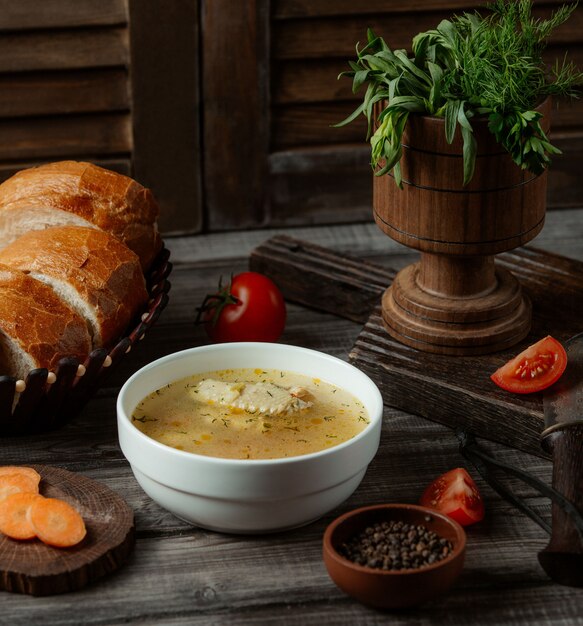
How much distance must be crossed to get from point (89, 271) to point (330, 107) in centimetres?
100

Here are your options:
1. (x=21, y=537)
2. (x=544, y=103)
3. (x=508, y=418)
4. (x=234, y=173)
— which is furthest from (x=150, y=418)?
(x=234, y=173)

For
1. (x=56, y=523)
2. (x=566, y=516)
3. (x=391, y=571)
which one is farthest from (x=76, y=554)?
(x=566, y=516)

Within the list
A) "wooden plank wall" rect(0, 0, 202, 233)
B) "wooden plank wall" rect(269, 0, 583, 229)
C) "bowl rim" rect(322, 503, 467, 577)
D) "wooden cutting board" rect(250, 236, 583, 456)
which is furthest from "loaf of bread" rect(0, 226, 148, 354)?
"wooden plank wall" rect(269, 0, 583, 229)

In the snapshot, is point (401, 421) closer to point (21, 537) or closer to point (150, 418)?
point (150, 418)

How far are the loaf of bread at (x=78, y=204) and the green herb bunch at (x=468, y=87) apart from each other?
1.52ft

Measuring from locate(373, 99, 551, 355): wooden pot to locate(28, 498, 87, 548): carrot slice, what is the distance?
2.29 ft

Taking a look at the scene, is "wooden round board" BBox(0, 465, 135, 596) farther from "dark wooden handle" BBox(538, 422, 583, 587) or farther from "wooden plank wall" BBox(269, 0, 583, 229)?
"wooden plank wall" BBox(269, 0, 583, 229)

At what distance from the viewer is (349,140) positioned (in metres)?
2.61

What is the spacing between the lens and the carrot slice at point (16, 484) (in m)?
1.53

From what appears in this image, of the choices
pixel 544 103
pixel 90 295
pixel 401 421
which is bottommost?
pixel 401 421

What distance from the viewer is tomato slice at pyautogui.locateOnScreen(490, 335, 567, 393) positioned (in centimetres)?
174

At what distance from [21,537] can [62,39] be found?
1334mm

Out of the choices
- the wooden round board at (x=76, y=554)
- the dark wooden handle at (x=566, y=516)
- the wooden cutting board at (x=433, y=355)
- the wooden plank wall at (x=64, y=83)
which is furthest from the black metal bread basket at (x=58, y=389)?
the wooden plank wall at (x=64, y=83)

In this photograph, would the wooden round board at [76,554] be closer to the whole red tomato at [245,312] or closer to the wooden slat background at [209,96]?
the whole red tomato at [245,312]
